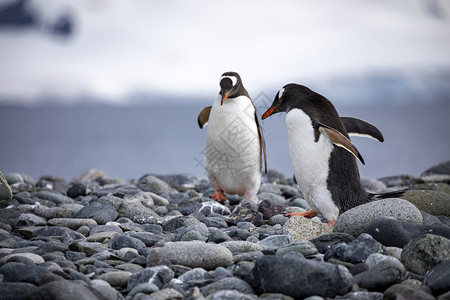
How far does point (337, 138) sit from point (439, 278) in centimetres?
163

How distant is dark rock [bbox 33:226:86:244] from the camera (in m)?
3.94

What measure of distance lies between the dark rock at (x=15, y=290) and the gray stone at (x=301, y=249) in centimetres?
147

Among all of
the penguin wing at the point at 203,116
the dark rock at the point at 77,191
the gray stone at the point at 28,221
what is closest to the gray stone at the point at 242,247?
the gray stone at the point at 28,221

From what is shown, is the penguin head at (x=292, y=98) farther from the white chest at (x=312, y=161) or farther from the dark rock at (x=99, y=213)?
the dark rock at (x=99, y=213)

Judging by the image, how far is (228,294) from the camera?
8.57 feet

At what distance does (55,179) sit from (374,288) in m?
7.03

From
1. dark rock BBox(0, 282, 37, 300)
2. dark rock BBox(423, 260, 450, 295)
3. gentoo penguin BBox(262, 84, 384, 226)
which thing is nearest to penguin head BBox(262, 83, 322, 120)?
gentoo penguin BBox(262, 84, 384, 226)

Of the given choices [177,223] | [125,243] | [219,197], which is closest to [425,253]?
[125,243]

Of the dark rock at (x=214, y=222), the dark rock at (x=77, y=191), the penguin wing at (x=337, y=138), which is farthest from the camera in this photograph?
the dark rock at (x=77, y=191)

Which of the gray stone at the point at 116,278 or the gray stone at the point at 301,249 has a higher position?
the gray stone at the point at 301,249

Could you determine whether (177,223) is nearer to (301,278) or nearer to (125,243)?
(125,243)

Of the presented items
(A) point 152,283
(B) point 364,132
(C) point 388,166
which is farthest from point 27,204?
(C) point 388,166

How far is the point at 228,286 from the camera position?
286 cm

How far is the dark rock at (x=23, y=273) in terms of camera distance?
9.48 feet
